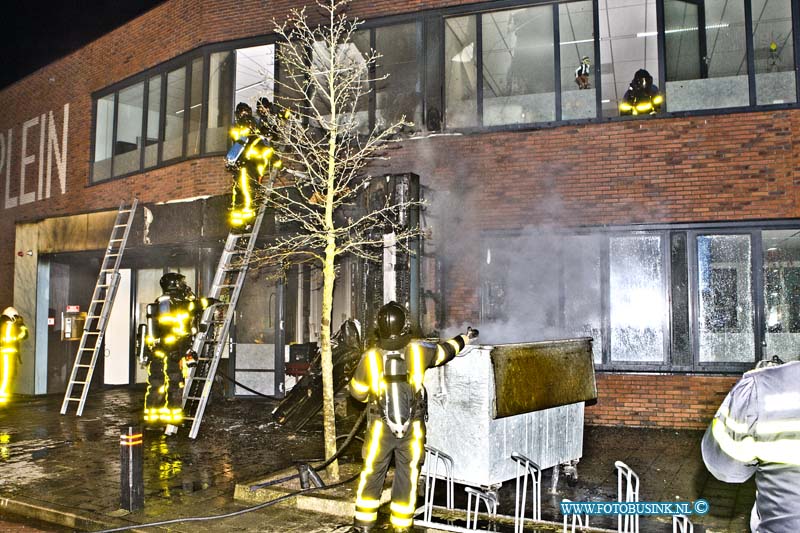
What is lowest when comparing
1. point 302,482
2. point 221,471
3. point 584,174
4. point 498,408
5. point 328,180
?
point 221,471

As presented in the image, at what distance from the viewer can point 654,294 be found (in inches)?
368

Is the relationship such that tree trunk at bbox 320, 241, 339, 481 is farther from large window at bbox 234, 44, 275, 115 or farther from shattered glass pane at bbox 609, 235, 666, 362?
large window at bbox 234, 44, 275, 115

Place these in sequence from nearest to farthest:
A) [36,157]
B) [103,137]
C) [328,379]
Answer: [328,379] < [103,137] < [36,157]

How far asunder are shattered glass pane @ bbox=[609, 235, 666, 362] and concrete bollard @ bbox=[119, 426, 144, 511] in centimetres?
664

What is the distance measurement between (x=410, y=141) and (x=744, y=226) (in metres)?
5.13

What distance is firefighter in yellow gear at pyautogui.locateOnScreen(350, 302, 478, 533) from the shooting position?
15.9 ft

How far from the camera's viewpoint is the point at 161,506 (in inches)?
229

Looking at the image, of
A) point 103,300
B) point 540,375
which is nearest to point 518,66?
point 540,375

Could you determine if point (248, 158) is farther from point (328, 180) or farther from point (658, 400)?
point (658, 400)

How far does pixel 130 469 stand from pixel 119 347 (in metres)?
9.53

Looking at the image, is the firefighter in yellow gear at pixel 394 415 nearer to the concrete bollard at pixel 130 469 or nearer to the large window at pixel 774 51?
the concrete bollard at pixel 130 469

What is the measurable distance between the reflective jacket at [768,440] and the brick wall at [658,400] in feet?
23.3

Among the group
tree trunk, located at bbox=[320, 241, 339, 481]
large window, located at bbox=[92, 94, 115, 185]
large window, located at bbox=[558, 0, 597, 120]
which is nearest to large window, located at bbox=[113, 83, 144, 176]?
large window, located at bbox=[92, 94, 115, 185]

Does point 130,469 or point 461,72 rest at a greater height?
point 461,72
